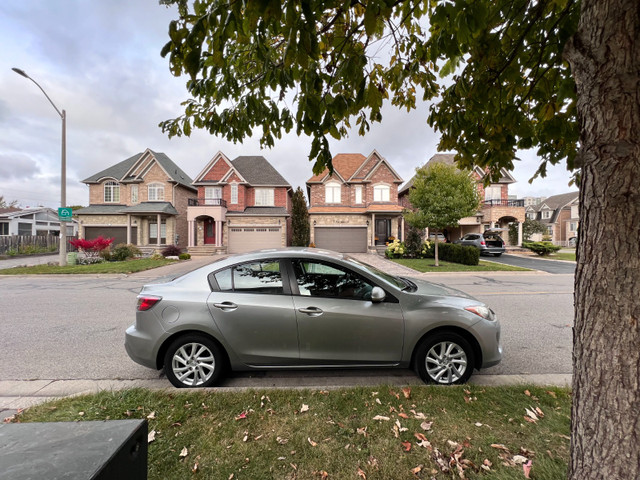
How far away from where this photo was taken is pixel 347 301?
335cm

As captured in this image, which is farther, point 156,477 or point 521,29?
point 521,29

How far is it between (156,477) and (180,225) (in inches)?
1051

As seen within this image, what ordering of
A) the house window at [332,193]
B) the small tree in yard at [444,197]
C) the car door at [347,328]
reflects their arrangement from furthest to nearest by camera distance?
the house window at [332,193]
the small tree in yard at [444,197]
the car door at [347,328]

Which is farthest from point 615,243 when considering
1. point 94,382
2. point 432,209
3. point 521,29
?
point 432,209

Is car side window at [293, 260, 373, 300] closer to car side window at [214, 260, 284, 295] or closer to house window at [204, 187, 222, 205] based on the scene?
car side window at [214, 260, 284, 295]

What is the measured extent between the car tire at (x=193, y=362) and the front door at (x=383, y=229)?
2255cm

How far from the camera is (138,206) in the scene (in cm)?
2380

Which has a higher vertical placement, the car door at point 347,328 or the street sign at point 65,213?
the street sign at point 65,213

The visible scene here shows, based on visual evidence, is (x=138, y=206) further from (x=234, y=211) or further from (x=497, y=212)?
(x=497, y=212)

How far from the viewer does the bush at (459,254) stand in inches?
599

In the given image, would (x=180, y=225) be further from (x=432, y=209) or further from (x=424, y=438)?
(x=424, y=438)

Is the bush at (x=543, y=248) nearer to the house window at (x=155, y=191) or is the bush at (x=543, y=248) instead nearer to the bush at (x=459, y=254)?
the bush at (x=459, y=254)

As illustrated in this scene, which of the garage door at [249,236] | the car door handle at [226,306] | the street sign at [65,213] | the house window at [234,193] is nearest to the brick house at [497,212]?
the garage door at [249,236]

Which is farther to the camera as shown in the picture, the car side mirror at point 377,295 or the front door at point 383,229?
the front door at point 383,229
